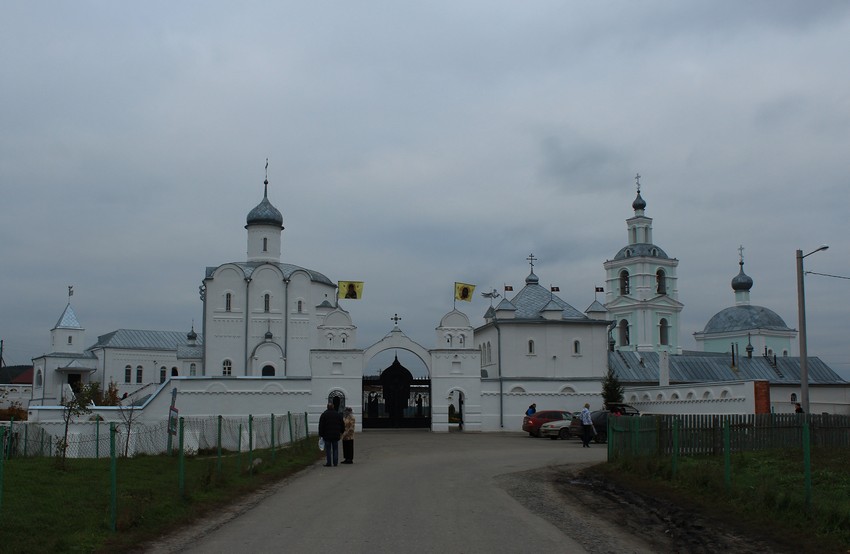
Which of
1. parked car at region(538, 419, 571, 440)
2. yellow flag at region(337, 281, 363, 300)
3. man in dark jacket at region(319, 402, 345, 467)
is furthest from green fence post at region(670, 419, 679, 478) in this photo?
yellow flag at region(337, 281, 363, 300)

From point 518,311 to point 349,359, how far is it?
36.4ft

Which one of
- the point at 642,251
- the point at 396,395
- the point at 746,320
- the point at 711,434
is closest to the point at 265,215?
the point at 396,395

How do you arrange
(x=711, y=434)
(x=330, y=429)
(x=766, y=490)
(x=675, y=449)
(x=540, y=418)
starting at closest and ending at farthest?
(x=766, y=490), (x=675, y=449), (x=711, y=434), (x=330, y=429), (x=540, y=418)

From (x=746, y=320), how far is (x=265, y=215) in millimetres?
52608

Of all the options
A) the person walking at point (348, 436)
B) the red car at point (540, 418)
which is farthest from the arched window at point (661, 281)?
the person walking at point (348, 436)

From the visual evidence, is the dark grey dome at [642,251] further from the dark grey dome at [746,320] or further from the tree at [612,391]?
the tree at [612,391]

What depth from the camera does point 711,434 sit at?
19062 mm

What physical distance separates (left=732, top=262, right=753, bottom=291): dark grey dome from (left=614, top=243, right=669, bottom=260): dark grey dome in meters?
13.6

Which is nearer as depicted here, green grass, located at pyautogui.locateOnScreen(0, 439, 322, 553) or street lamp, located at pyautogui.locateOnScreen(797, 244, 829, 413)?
green grass, located at pyautogui.locateOnScreen(0, 439, 322, 553)

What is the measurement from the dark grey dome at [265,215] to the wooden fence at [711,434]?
42.6 meters

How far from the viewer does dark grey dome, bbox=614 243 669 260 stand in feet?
260

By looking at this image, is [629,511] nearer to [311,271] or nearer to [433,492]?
[433,492]

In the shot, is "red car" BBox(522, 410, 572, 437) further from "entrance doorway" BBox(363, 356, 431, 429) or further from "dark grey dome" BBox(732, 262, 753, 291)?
"dark grey dome" BBox(732, 262, 753, 291)

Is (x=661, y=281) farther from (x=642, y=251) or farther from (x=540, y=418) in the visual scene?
(x=540, y=418)
